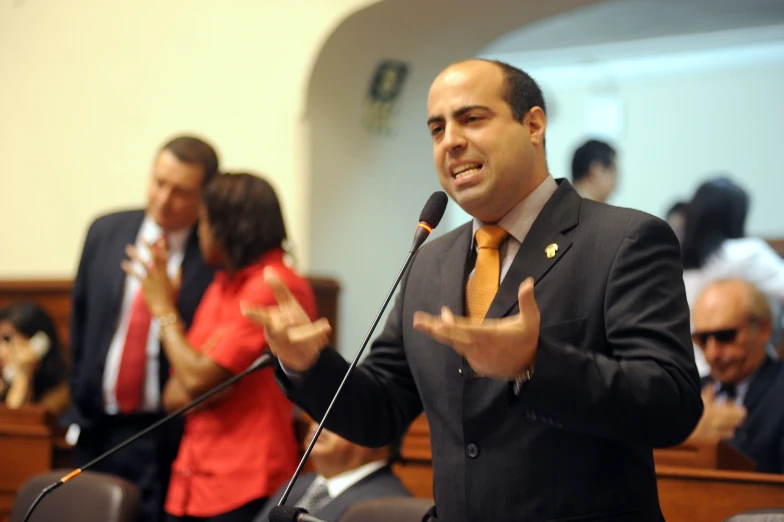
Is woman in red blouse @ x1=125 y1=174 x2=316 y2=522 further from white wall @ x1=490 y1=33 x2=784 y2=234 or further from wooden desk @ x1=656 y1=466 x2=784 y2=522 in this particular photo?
white wall @ x1=490 y1=33 x2=784 y2=234

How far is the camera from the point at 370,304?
193 inches

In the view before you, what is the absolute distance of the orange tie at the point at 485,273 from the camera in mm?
1907

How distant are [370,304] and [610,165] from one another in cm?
131

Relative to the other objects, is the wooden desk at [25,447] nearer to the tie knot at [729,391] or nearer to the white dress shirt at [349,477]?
the white dress shirt at [349,477]

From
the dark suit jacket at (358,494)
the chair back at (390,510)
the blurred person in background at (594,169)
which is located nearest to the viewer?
the chair back at (390,510)

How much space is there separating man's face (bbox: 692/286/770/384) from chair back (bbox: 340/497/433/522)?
1255 millimetres

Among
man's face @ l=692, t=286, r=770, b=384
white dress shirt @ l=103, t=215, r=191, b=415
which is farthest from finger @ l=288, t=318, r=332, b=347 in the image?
man's face @ l=692, t=286, r=770, b=384

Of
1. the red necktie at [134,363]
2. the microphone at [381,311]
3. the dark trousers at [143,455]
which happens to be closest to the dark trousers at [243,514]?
the dark trousers at [143,455]

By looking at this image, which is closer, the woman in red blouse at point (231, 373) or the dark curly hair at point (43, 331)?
the woman in red blouse at point (231, 373)

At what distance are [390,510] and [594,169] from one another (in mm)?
2586

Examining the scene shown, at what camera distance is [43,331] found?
4.52 m

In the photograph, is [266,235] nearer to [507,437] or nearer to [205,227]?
[205,227]

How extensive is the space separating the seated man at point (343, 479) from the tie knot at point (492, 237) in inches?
45.0

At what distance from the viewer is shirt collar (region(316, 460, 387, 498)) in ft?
9.89
